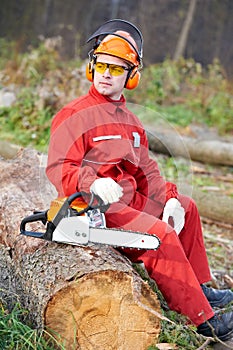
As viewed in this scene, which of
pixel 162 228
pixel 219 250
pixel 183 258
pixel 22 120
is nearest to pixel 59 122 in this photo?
pixel 162 228

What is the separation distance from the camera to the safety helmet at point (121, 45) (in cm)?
278

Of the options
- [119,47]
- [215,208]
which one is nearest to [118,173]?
[119,47]

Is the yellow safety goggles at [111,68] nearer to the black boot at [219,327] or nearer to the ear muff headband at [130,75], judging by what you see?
the ear muff headband at [130,75]

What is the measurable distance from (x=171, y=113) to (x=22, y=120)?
3311 mm

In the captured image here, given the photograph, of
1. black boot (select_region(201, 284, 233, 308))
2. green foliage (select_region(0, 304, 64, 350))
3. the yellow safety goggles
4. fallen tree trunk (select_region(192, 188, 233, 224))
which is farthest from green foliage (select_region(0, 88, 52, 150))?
green foliage (select_region(0, 304, 64, 350))

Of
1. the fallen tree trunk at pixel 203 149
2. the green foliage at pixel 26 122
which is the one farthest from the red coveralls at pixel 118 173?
the fallen tree trunk at pixel 203 149

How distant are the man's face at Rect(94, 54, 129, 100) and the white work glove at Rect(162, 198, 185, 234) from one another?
2.35 ft

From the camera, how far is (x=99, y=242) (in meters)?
2.52

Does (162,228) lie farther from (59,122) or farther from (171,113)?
(171,113)

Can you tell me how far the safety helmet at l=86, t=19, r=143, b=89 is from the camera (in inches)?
110

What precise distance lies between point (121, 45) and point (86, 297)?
1351 mm

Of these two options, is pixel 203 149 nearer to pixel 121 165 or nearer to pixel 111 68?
pixel 121 165

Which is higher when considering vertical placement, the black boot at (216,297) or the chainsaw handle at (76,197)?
the chainsaw handle at (76,197)

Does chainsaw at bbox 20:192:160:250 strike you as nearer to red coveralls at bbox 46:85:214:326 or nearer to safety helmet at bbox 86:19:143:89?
red coveralls at bbox 46:85:214:326
